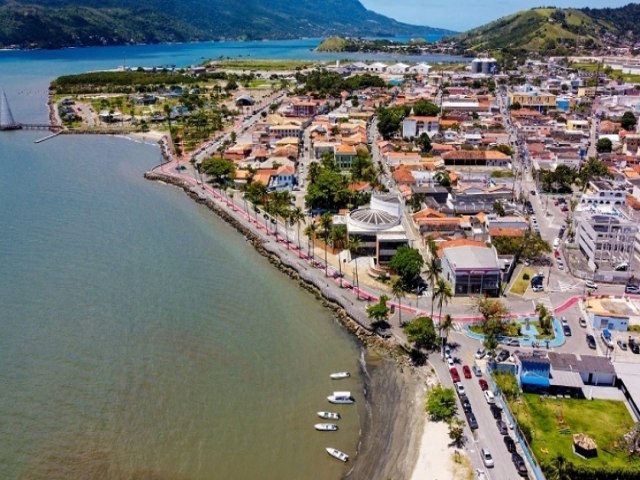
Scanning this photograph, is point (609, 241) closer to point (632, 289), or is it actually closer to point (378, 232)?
point (632, 289)

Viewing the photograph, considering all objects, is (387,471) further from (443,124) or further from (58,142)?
(58,142)

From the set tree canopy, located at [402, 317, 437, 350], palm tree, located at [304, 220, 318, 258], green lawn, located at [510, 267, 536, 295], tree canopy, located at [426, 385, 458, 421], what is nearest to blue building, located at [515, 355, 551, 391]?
tree canopy, located at [426, 385, 458, 421]

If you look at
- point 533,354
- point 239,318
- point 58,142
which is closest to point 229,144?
point 58,142

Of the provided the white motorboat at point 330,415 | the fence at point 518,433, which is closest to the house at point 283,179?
the white motorboat at point 330,415

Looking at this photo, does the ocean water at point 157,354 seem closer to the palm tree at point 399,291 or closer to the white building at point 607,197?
the palm tree at point 399,291

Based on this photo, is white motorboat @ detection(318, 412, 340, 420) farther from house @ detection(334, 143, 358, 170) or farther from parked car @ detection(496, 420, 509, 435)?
house @ detection(334, 143, 358, 170)
